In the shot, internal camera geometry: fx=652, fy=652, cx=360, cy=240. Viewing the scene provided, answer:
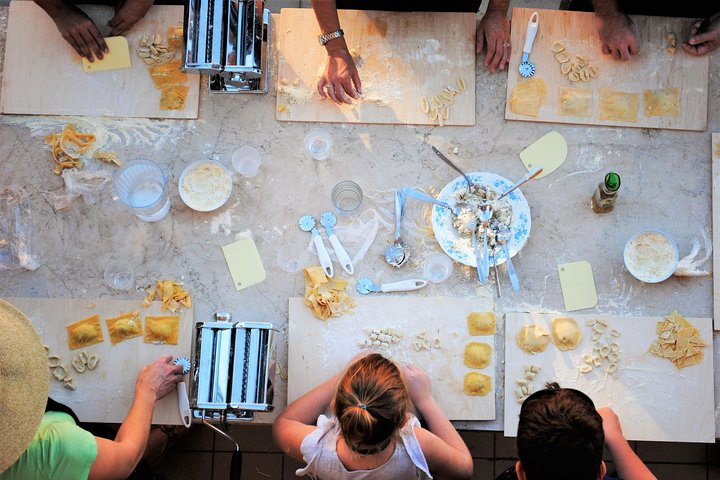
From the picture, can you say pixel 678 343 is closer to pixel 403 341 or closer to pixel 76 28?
pixel 403 341

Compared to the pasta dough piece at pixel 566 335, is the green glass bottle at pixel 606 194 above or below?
above

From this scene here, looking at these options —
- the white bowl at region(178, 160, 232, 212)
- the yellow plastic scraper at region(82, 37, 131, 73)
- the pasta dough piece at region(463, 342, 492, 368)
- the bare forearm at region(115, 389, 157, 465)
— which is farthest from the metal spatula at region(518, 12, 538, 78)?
the bare forearm at region(115, 389, 157, 465)

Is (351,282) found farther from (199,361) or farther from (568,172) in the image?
(568,172)

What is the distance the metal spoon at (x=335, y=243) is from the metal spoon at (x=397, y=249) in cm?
12

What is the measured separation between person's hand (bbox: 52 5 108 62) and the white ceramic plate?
1221mm

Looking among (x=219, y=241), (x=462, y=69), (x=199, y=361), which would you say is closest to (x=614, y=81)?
(x=462, y=69)

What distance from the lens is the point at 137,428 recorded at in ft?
6.17

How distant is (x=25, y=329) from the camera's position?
1529 mm

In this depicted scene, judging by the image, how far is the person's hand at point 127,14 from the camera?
214cm

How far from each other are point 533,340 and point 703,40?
1.13 metres

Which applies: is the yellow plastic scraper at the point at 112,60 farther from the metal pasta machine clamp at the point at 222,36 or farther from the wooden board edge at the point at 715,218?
the wooden board edge at the point at 715,218

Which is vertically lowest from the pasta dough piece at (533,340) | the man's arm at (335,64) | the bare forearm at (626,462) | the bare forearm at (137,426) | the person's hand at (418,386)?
the bare forearm at (626,462)

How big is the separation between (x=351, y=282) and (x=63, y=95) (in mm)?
1126

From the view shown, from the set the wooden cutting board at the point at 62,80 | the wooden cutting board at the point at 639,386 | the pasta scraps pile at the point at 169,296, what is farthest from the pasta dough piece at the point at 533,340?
the wooden cutting board at the point at 62,80
